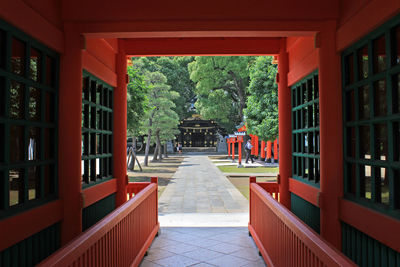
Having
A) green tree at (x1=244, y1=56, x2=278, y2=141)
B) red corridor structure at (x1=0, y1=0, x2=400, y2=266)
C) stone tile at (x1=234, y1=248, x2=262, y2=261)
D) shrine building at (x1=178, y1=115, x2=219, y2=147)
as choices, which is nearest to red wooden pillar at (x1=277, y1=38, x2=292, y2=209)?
red corridor structure at (x1=0, y1=0, x2=400, y2=266)

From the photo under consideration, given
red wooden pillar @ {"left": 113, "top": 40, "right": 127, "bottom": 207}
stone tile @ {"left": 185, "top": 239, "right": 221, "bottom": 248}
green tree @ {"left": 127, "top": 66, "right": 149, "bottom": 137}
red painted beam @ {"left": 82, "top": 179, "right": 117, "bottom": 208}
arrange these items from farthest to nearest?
green tree @ {"left": 127, "top": 66, "right": 149, "bottom": 137} < stone tile @ {"left": 185, "top": 239, "right": 221, "bottom": 248} < red wooden pillar @ {"left": 113, "top": 40, "right": 127, "bottom": 207} < red painted beam @ {"left": 82, "top": 179, "right": 117, "bottom": 208}

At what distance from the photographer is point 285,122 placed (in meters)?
5.10

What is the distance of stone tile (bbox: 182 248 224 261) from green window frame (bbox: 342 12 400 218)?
2321 mm

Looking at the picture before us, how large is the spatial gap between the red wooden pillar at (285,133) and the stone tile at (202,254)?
1.27m

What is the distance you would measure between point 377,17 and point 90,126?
3166 mm

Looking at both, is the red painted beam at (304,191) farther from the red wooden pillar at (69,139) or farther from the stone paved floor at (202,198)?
the stone paved floor at (202,198)

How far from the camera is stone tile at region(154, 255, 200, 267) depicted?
4.52 metres

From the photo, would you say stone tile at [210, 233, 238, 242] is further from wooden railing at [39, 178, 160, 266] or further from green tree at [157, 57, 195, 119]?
green tree at [157, 57, 195, 119]

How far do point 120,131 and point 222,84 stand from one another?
1069 inches

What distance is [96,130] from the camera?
13.7 feet

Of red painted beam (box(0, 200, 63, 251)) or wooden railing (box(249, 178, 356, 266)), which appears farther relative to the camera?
red painted beam (box(0, 200, 63, 251))

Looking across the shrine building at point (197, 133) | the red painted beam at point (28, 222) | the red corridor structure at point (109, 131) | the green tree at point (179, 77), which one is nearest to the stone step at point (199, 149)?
the shrine building at point (197, 133)

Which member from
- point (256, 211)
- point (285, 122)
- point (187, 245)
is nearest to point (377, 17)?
point (285, 122)

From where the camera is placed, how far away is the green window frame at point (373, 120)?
2.41 m
